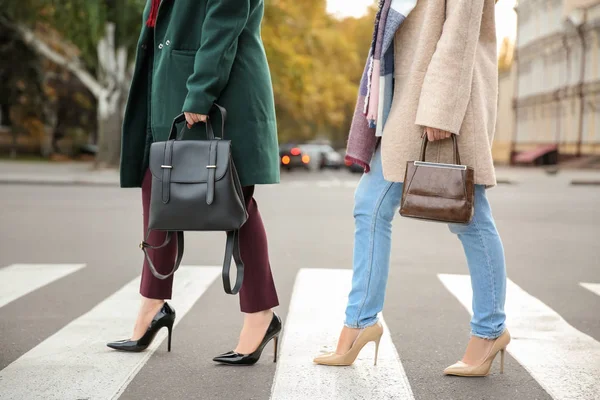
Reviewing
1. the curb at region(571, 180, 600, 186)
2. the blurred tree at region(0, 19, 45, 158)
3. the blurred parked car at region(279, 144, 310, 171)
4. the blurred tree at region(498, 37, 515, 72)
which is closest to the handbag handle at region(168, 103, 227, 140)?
the curb at region(571, 180, 600, 186)

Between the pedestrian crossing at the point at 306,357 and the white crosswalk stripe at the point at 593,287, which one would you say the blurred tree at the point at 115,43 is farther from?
the pedestrian crossing at the point at 306,357

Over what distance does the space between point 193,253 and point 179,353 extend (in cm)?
401

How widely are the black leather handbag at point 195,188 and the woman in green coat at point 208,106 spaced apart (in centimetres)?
14

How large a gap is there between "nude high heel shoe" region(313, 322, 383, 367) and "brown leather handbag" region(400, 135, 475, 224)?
0.57 metres

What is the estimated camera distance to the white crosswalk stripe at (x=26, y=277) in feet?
19.6

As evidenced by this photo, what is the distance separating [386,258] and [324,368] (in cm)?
55

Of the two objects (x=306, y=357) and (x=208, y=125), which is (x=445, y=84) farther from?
(x=306, y=357)

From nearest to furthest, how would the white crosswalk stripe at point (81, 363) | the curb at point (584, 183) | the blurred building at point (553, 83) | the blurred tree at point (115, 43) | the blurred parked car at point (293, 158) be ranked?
the white crosswalk stripe at point (81, 363) → the curb at point (584, 183) → the blurred tree at point (115, 43) → the blurred parked car at point (293, 158) → the blurred building at point (553, 83)

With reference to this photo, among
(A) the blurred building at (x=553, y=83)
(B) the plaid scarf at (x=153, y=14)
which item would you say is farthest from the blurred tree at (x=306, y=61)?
(B) the plaid scarf at (x=153, y=14)

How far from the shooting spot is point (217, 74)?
379 cm

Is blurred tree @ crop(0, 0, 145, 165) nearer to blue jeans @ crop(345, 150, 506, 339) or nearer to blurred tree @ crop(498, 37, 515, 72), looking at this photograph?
blue jeans @ crop(345, 150, 506, 339)

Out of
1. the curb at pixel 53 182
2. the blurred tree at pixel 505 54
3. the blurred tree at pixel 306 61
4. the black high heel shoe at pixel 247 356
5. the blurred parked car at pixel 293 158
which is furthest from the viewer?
the blurred tree at pixel 505 54

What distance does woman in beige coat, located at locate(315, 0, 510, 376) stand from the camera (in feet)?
12.1

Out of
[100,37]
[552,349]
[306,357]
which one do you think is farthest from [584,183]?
[306,357]
